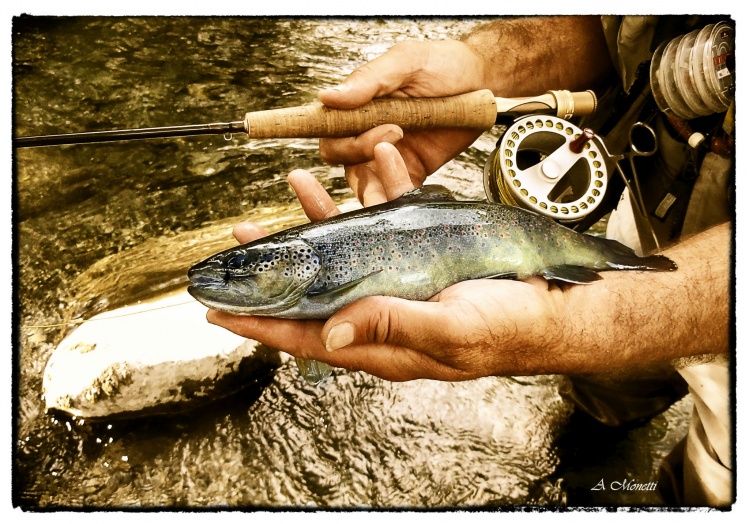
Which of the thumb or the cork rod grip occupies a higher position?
the cork rod grip

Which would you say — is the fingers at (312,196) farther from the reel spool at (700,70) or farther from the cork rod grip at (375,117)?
the reel spool at (700,70)

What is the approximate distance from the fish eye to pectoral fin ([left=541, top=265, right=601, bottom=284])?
0.77m

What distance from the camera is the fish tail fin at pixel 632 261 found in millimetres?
1457

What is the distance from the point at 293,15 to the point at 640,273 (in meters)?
1.26

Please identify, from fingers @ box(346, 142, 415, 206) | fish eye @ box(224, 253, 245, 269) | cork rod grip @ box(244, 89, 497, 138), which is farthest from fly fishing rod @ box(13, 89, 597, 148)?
fish eye @ box(224, 253, 245, 269)

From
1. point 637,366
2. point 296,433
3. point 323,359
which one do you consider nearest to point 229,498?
point 296,433

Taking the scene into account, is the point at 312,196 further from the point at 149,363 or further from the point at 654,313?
the point at 654,313

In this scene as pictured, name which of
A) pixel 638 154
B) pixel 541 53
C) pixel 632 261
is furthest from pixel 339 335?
pixel 541 53

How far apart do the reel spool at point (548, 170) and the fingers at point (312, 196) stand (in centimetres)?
50

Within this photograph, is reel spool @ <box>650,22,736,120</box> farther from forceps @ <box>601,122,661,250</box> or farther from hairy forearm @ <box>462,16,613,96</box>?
hairy forearm @ <box>462,16,613,96</box>

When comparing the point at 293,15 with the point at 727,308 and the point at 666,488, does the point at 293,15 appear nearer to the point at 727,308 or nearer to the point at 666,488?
the point at 727,308

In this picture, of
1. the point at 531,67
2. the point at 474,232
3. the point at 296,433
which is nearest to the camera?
the point at 474,232

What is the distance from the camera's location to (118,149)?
5.56 ft

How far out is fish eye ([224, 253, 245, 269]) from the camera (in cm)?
122
